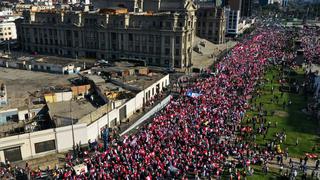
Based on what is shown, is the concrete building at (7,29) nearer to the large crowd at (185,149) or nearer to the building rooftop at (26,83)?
the building rooftop at (26,83)

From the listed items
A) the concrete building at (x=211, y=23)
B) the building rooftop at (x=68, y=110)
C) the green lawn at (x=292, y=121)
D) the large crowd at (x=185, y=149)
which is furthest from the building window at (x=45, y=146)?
the concrete building at (x=211, y=23)

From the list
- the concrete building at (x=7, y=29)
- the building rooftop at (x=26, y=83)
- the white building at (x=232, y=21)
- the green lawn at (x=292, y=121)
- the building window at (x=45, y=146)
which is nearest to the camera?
the building window at (x=45, y=146)

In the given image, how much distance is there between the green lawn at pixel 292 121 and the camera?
41237 millimetres

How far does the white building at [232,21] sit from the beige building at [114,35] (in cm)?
5984

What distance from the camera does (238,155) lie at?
36.5m

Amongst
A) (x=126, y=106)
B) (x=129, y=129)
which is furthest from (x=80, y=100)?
(x=129, y=129)

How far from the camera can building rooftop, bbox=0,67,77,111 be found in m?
53.0

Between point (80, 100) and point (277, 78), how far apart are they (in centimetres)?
4220

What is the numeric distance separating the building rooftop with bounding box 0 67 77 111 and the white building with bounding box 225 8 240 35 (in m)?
101

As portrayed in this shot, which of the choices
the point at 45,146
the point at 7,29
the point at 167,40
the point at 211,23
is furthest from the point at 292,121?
the point at 7,29

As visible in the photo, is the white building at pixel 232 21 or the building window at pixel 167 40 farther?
the white building at pixel 232 21

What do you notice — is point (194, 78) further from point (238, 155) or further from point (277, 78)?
point (238, 155)

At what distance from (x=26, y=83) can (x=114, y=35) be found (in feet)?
98.4

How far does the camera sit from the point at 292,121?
49062 millimetres
